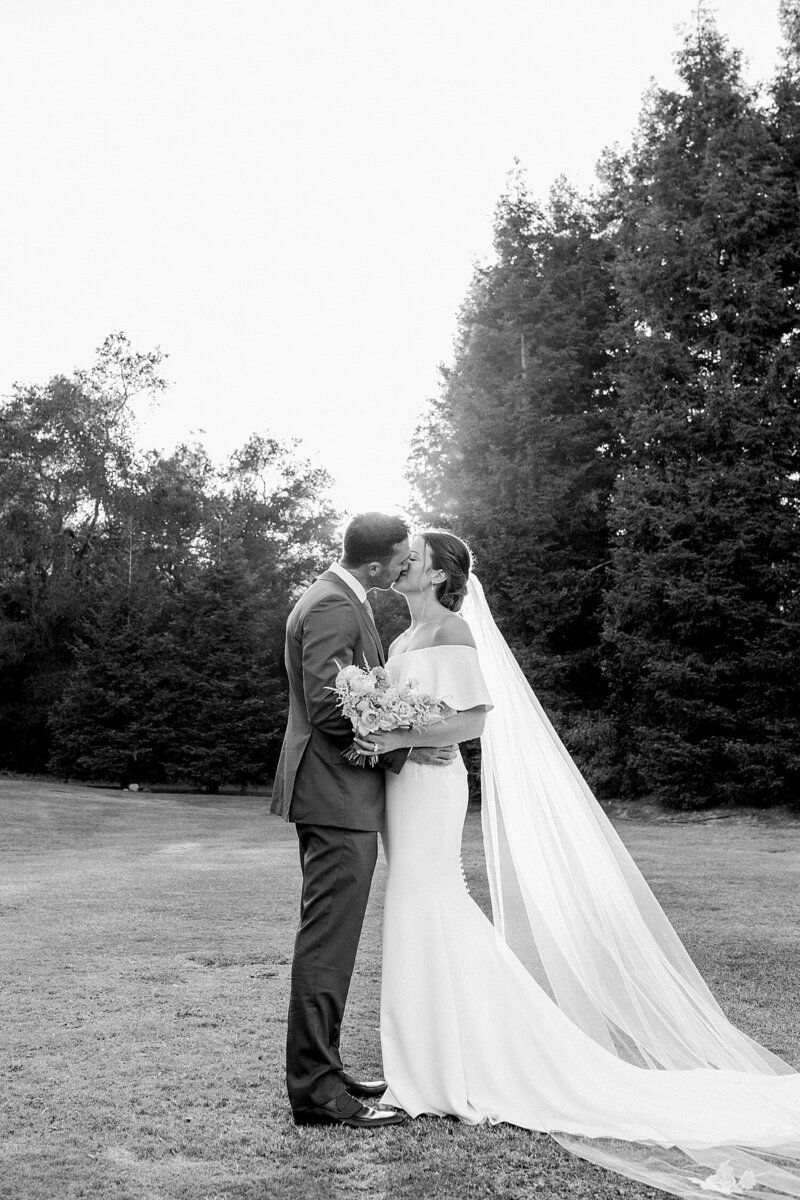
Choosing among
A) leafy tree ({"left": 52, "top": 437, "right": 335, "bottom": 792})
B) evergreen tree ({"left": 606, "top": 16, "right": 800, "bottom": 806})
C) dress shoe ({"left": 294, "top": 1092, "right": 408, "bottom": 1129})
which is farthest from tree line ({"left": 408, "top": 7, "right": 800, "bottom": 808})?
dress shoe ({"left": 294, "top": 1092, "right": 408, "bottom": 1129})

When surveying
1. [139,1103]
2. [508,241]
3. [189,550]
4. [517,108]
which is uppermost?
[517,108]

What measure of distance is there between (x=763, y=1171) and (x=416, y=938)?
149 cm

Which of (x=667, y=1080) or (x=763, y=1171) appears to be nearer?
(x=763, y=1171)

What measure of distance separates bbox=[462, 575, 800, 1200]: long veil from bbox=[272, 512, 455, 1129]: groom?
0.86 meters

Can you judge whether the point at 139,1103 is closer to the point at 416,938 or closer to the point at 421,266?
the point at 416,938

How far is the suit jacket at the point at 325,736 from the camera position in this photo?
404 cm

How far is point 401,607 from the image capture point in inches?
1213

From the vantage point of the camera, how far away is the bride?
3846mm

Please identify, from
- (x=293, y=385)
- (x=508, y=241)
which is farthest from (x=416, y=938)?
(x=293, y=385)

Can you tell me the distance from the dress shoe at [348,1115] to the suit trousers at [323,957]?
3 centimetres

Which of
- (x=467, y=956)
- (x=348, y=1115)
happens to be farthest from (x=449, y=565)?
(x=348, y=1115)

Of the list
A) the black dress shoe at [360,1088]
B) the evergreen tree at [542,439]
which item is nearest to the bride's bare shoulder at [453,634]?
the black dress shoe at [360,1088]

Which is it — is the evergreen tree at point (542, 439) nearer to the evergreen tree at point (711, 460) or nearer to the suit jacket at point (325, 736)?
the evergreen tree at point (711, 460)

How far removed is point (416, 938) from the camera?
13.9ft
